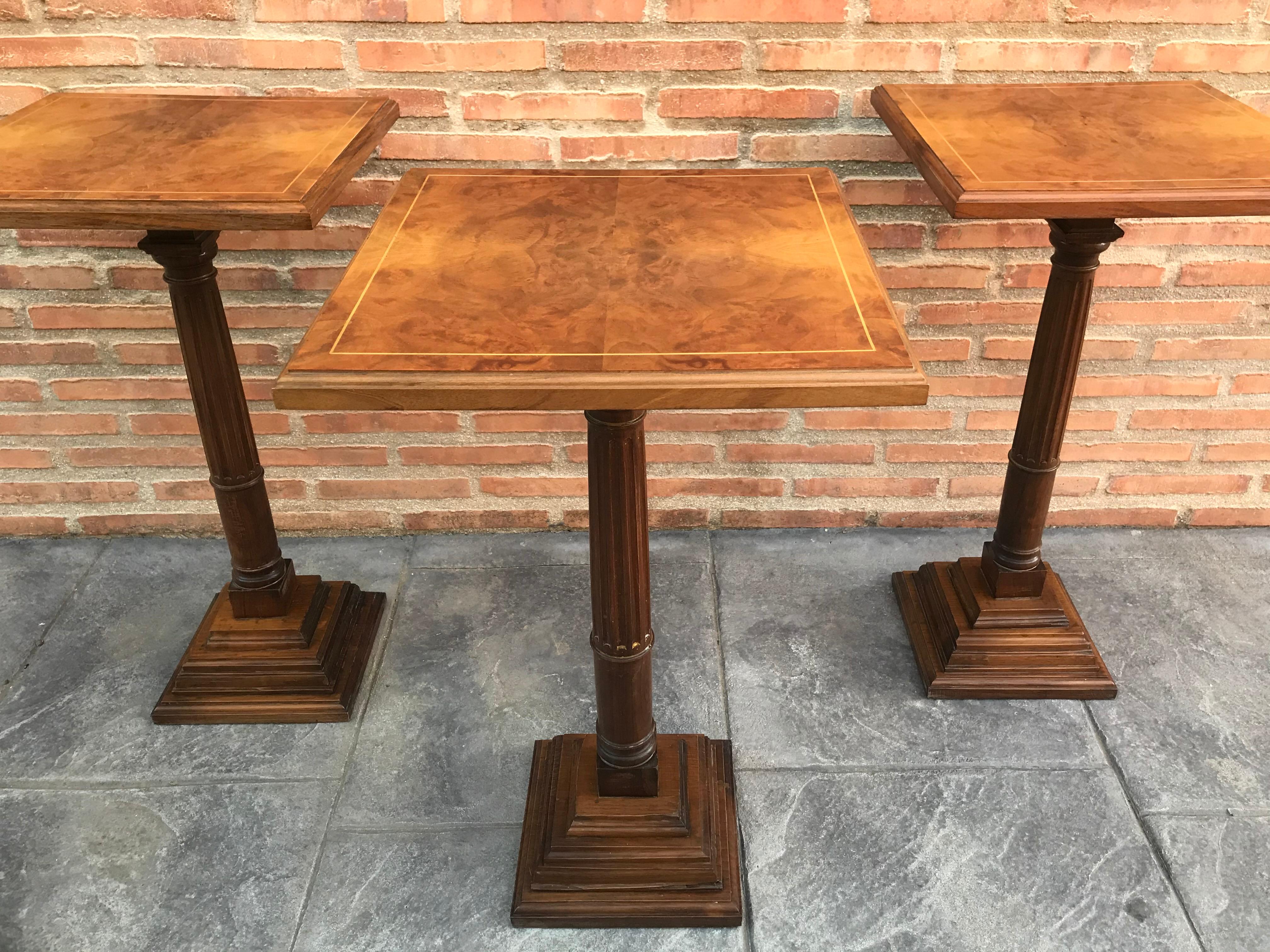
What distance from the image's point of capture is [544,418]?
255cm

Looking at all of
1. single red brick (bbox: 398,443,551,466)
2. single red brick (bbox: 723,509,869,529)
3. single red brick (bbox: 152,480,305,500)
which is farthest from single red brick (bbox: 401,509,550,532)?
single red brick (bbox: 723,509,869,529)

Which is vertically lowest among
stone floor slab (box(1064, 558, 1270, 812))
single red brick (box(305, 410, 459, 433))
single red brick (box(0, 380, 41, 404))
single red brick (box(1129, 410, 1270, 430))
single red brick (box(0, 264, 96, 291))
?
stone floor slab (box(1064, 558, 1270, 812))

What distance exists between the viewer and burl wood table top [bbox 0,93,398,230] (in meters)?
1.55

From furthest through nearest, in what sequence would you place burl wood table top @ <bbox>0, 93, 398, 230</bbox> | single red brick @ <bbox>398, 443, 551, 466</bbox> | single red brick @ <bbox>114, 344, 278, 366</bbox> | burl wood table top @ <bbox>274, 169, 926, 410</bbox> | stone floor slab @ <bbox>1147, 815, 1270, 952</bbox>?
single red brick @ <bbox>398, 443, 551, 466</bbox> < single red brick @ <bbox>114, 344, 278, 366</bbox> < stone floor slab @ <bbox>1147, 815, 1270, 952</bbox> < burl wood table top @ <bbox>0, 93, 398, 230</bbox> < burl wood table top @ <bbox>274, 169, 926, 410</bbox>

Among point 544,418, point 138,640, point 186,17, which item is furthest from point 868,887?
point 186,17

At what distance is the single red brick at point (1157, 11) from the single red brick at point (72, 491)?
8.02ft

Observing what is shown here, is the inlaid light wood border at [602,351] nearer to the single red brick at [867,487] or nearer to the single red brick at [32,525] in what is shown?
the single red brick at [867,487]

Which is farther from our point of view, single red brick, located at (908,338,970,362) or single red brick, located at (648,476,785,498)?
single red brick, located at (648,476,785,498)

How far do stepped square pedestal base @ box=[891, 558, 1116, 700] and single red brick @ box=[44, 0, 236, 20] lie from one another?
197cm

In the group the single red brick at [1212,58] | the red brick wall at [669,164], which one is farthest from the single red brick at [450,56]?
the single red brick at [1212,58]

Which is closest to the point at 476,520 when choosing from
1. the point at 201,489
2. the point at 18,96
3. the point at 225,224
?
the point at 201,489

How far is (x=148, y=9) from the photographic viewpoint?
2119mm

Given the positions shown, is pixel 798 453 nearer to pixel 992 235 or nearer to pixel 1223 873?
pixel 992 235

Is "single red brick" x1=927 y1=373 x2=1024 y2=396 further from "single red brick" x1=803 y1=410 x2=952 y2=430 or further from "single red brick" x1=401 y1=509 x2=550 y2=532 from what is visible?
"single red brick" x1=401 y1=509 x2=550 y2=532
